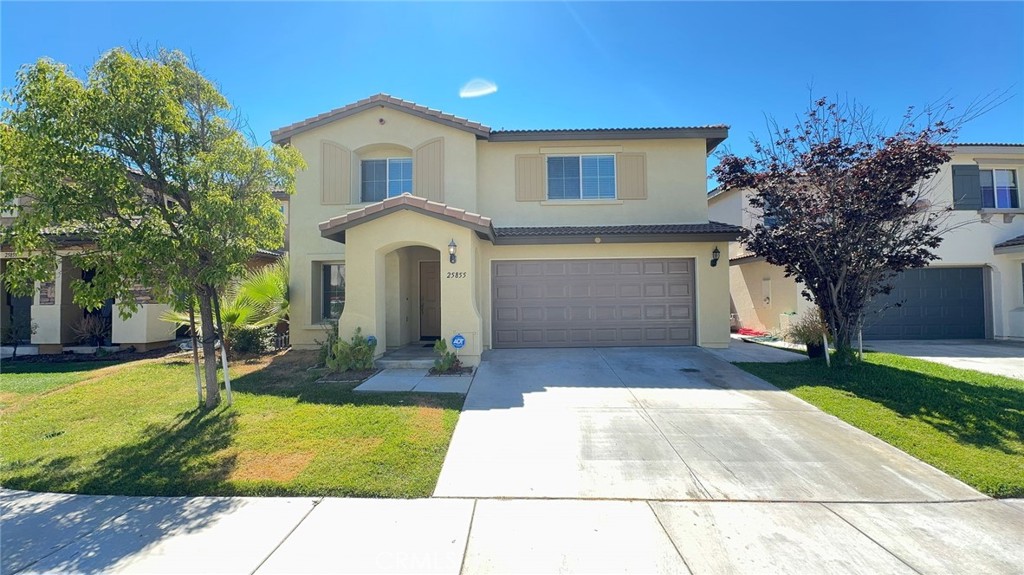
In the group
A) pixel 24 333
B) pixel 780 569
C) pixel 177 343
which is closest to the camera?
pixel 780 569

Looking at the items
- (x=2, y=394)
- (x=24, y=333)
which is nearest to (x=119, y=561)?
(x=2, y=394)

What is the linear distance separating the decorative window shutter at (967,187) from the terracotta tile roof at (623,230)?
9170 mm

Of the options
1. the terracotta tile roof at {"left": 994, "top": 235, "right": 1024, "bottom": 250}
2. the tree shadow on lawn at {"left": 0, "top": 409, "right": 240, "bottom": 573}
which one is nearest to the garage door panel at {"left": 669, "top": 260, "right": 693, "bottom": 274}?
the tree shadow on lawn at {"left": 0, "top": 409, "right": 240, "bottom": 573}

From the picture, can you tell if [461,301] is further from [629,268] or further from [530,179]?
[629,268]

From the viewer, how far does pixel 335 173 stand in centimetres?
1203

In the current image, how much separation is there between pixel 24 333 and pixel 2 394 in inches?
225

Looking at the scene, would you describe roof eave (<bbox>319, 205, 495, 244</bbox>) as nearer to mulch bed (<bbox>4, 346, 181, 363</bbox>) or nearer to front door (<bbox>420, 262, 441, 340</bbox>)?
front door (<bbox>420, 262, 441, 340</bbox>)

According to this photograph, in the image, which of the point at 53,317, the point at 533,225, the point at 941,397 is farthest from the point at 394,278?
the point at 941,397

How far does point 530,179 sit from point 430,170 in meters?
2.79

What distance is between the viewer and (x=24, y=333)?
11836 mm

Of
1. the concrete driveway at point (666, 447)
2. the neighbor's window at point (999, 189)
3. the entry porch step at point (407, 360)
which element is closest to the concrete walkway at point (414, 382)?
the entry porch step at point (407, 360)

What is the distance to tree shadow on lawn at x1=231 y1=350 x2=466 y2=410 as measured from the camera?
22.3 ft

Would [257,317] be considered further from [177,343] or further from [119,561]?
[119,561]

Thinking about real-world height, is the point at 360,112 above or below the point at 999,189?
above
